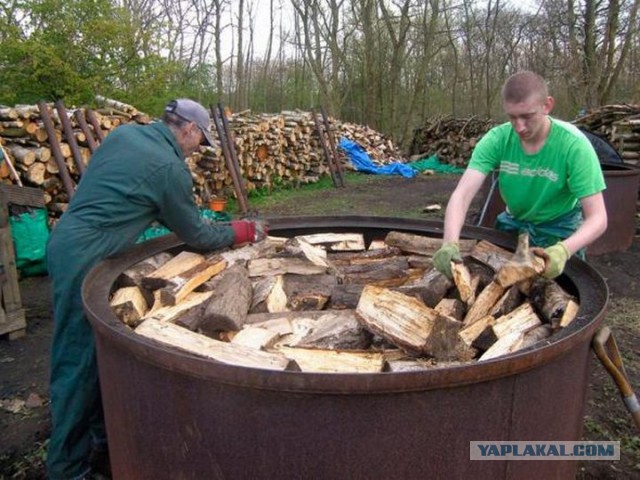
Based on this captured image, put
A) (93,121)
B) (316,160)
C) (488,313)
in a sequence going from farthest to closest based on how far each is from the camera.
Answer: (316,160), (93,121), (488,313)

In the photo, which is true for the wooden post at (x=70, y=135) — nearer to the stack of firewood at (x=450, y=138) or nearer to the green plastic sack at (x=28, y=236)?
the green plastic sack at (x=28, y=236)

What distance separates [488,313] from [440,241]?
813 mm

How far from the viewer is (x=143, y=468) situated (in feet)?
6.55

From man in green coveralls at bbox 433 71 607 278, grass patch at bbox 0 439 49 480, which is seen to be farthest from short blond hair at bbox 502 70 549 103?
grass patch at bbox 0 439 49 480

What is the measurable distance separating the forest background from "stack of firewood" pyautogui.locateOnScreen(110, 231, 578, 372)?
8827mm

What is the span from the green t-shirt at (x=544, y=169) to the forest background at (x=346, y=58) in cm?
921

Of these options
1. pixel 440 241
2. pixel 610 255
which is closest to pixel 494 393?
pixel 440 241

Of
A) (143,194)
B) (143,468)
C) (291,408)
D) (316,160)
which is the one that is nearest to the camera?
(291,408)

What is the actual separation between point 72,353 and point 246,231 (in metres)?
1.04

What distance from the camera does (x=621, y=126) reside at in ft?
31.8

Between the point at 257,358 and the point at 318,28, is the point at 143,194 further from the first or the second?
the point at 318,28

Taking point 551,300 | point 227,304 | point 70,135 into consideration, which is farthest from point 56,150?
point 551,300

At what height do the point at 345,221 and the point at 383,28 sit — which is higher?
the point at 383,28

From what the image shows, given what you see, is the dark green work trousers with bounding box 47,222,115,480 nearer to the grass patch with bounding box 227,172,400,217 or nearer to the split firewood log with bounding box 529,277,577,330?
the split firewood log with bounding box 529,277,577,330
